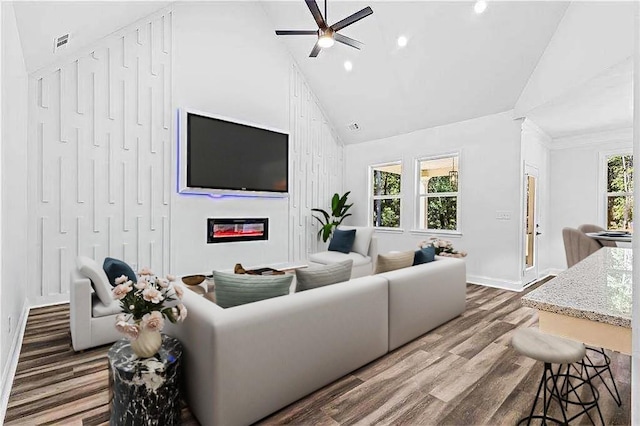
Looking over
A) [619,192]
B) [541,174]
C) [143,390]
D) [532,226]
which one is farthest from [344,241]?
[619,192]

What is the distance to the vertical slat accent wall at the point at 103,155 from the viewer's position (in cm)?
365

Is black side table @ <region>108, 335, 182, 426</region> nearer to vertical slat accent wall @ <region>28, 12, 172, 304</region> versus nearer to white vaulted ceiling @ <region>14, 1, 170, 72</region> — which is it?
white vaulted ceiling @ <region>14, 1, 170, 72</region>

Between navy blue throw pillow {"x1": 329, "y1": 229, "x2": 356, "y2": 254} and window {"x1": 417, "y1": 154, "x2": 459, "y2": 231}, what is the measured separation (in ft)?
5.17

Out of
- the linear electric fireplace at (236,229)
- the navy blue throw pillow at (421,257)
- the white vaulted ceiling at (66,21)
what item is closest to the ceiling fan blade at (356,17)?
the white vaulted ceiling at (66,21)

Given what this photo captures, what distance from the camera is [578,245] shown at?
3.68 m

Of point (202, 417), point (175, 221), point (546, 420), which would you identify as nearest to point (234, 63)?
point (175, 221)

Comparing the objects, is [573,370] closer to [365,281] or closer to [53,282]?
[365,281]

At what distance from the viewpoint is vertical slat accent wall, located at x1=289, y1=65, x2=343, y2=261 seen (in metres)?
6.12

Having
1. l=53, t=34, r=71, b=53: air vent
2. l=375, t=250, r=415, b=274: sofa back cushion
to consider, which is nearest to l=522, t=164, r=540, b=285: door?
l=375, t=250, r=415, b=274: sofa back cushion

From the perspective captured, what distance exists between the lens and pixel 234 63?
527 cm

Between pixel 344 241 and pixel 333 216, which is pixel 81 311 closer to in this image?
pixel 344 241

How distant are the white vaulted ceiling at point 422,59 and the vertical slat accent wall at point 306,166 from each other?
33 cm

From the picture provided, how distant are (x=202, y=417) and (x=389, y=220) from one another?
5.36 metres

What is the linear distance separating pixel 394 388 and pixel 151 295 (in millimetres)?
1616
